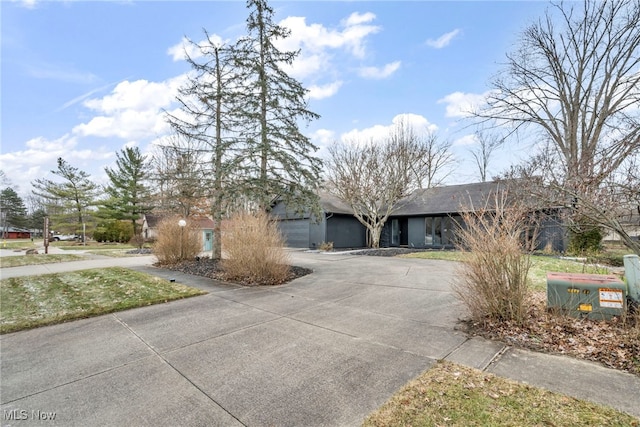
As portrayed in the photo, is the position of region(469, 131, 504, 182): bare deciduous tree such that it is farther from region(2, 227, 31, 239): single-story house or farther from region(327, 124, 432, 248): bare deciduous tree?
region(2, 227, 31, 239): single-story house

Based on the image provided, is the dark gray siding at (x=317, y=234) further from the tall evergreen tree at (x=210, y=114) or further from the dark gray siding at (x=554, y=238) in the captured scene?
the dark gray siding at (x=554, y=238)

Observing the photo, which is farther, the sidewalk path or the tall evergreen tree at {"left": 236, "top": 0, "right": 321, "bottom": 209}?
the tall evergreen tree at {"left": 236, "top": 0, "right": 321, "bottom": 209}

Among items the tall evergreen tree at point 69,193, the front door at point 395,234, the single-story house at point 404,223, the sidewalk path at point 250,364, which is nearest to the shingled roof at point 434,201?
the single-story house at point 404,223

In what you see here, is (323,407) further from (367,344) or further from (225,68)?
(225,68)

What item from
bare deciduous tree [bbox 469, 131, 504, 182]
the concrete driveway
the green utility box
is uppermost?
bare deciduous tree [bbox 469, 131, 504, 182]

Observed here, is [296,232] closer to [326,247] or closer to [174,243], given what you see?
[326,247]

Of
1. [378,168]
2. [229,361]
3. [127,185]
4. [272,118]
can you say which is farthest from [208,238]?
[127,185]

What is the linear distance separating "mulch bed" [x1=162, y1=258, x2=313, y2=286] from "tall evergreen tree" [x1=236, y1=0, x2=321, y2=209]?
259cm

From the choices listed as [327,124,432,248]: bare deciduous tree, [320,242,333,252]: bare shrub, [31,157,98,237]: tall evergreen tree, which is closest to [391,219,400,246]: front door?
[327,124,432,248]: bare deciduous tree

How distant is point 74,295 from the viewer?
6367 millimetres

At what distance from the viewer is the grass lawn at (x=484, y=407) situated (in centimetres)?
216

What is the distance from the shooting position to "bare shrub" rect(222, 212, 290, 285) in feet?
24.9

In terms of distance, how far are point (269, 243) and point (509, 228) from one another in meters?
5.55

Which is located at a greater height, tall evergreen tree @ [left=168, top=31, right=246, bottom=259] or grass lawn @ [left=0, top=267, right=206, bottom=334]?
tall evergreen tree @ [left=168, top=31, right=246, bottom=259]
